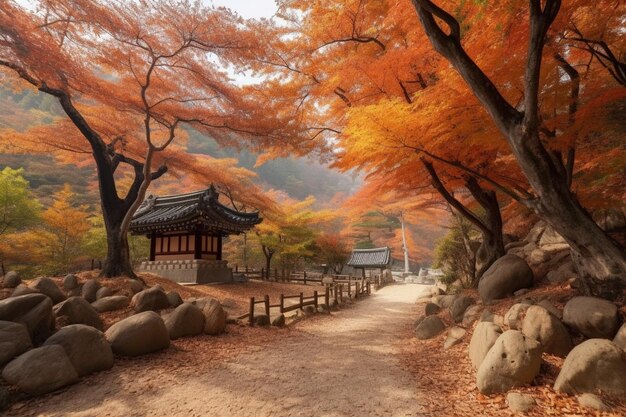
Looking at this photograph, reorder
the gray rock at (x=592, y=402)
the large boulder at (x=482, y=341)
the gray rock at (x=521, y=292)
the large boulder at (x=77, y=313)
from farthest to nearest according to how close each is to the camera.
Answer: the gray rock at (x=521, y=292) → the large boulder at (x=77, y=313) → the large boulder at (x=482, y=341) → the gray rock at (x=592, y=402)

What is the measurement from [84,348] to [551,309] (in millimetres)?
7614

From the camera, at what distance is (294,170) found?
6850cm

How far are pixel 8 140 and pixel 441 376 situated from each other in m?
15.0

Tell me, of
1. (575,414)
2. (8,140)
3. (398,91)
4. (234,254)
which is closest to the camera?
(575,414)

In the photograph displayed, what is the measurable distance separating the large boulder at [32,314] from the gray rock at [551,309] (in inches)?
325

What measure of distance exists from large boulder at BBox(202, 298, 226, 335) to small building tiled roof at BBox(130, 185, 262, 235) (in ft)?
28.0

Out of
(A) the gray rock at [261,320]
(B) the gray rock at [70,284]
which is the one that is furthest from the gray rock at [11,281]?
(A) the gray rock at [261,320]

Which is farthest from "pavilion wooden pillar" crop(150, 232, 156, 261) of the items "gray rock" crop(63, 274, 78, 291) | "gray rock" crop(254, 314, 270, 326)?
"gray rock" crop(254, 314, 270, 326)

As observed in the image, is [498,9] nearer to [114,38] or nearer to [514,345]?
[514,345]

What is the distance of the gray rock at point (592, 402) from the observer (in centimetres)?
317

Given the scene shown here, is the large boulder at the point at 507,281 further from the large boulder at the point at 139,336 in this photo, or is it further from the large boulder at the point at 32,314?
the large boulder at the point at 32,314

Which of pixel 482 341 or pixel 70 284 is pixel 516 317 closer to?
pixel 482 341

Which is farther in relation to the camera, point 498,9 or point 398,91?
point 398,91

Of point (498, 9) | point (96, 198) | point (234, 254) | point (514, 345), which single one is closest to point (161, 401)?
point (514, 345)
